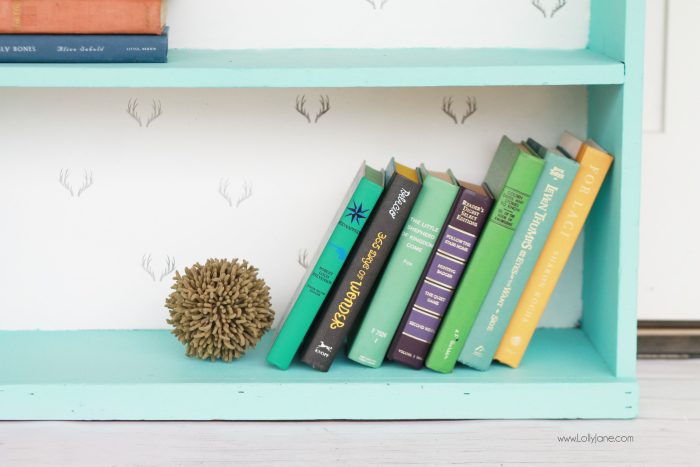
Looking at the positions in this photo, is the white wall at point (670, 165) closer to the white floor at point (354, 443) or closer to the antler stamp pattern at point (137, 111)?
the white floor at point (354, 443)

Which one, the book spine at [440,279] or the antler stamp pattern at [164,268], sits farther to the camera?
the antler stamp pattern at [164,268]

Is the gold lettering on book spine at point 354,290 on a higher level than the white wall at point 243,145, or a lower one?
lower

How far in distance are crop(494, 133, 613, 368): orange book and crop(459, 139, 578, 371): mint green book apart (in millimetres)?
17

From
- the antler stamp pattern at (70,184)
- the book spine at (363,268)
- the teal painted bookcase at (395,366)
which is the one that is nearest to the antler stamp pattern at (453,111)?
the teal painted bookcase at (395,366)

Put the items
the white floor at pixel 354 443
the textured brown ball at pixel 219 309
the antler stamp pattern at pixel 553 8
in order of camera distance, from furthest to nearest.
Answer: the antler stamp pattern at pixel 553 8, the textured brown ball at pixel 219 309, the white floor at pixel 354 443

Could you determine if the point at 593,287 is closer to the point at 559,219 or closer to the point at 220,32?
the point at 559,219

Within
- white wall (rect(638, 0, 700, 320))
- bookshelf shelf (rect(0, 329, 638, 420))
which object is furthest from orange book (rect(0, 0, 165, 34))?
white wall (rect(638, 0, 700, 320))

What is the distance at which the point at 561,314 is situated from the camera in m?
1.30

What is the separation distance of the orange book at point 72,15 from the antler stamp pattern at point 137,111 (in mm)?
213

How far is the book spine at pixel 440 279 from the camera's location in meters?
1.08

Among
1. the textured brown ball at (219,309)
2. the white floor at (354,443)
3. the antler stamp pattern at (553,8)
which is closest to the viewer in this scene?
the white floor at (354,443)

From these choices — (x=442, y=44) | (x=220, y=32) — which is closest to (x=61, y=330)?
(x=220, y=32)

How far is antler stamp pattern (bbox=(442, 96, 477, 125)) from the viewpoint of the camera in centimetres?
125

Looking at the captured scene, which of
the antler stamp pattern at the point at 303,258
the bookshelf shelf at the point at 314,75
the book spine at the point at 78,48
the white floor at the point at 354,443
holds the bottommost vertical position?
the white floor at the point at 354,443
